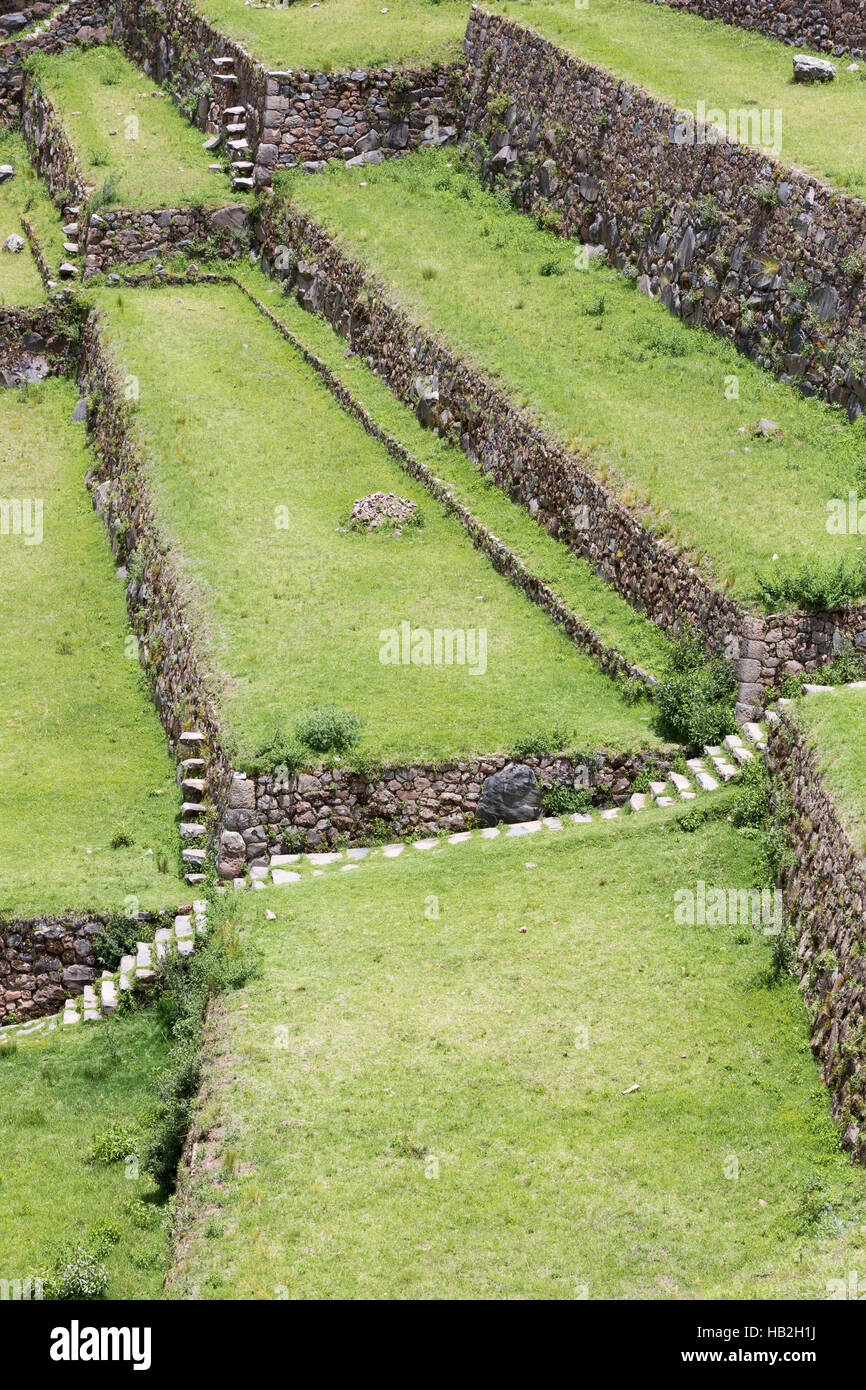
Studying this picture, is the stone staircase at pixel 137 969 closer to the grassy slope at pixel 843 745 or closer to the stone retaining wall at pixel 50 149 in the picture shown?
the grassy slope at pixel 843 745

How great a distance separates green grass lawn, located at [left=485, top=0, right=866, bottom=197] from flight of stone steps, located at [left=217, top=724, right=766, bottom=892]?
10.3 m

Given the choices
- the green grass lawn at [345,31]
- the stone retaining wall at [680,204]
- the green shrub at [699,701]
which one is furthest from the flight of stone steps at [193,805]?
the green grass lawn at [345,31]

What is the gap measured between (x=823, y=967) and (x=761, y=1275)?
4.26 m

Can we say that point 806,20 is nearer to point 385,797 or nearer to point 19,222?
point 19,222

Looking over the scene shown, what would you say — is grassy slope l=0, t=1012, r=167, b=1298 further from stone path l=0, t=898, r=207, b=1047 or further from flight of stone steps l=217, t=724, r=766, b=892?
flight of stone steps l=217, t=724, r=766, b=892

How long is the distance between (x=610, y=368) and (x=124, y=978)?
13.9 m

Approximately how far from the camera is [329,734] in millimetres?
25000

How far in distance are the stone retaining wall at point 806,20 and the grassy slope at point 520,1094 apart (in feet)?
66.8

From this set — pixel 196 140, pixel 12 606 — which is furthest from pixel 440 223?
pixel 12 606

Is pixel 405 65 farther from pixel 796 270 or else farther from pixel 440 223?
pixel 796 270

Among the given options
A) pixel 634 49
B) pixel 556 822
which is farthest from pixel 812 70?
pixel 556 822

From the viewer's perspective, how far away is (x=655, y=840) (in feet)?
77.7

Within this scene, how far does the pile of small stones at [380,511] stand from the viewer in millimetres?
31141

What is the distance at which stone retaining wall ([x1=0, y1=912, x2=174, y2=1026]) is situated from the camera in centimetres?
2444
